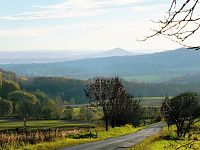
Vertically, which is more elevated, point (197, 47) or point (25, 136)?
point (197, 47)

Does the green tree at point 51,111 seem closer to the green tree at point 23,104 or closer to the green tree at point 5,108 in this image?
the green tree at point 23,104

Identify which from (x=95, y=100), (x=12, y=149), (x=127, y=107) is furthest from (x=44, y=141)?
(x=127, y=107)

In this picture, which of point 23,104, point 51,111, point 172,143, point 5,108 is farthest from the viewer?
point 23,104

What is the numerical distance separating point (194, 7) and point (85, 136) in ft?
147

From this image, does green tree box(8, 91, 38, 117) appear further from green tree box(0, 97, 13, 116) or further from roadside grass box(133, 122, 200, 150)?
roadside grass box(133, 122, 200, 150)

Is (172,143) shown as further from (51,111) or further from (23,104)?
(23,104)

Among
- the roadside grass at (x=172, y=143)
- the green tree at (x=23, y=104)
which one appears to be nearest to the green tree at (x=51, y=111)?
the green tree at (x=23, y=104)

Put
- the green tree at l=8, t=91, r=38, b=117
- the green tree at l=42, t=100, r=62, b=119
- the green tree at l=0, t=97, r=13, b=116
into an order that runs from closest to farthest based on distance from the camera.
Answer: the green tree at l=42, t=100, r=62, b=119, the green tree at l=0, t=97, r=13, b=116, the green tree at l=8, t=91, r=38, b=117

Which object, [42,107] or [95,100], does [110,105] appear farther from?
[42,107]

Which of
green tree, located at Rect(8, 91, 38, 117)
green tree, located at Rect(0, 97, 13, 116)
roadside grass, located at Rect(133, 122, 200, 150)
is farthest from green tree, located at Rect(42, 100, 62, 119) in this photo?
roadside grass, located at Rect(133, 122, 200, 150)

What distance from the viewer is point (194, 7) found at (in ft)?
14.9

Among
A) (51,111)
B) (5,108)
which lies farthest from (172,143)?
(5,108)

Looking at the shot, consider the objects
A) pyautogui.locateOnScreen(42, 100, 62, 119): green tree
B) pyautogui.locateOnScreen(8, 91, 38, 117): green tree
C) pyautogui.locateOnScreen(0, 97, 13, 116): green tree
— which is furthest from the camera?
pyautogui.locateOnScreen(8, 91, 38, 117): green tree

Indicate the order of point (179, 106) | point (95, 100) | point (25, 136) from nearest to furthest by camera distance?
1. point (25, 136)
2. point (179, 106)
3. point (95, 100)
